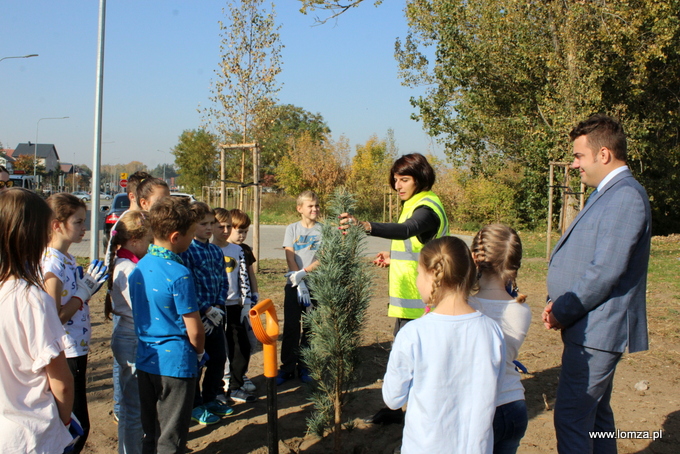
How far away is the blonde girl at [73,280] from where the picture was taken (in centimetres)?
292

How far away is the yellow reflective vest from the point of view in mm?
3398

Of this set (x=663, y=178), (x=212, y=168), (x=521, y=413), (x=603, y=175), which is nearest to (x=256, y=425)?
(x=521, y=413)

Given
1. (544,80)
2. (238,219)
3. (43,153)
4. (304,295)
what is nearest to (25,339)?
(238,219)

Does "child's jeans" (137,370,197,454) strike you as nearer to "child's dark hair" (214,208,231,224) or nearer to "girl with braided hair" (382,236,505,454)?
"girl with braided hair" (382,236,505,454)

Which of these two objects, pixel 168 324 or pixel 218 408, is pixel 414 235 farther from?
pixel 218 408

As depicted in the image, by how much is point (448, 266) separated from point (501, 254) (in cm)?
56

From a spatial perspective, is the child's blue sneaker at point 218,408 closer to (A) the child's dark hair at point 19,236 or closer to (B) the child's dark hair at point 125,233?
(B) the child's dark hair at point 125,233

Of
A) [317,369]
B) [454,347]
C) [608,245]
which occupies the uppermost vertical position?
[608,245]

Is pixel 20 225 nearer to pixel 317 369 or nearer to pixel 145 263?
A: pixel 145 263

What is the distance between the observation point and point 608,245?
254 cm

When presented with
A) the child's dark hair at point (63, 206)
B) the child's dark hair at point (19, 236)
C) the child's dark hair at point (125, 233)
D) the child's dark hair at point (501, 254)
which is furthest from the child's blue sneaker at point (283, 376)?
the child's dark hair at point (19, 236)

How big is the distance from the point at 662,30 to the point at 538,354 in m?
12.8

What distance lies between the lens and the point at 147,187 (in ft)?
13.8

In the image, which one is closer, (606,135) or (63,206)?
(606,135)
